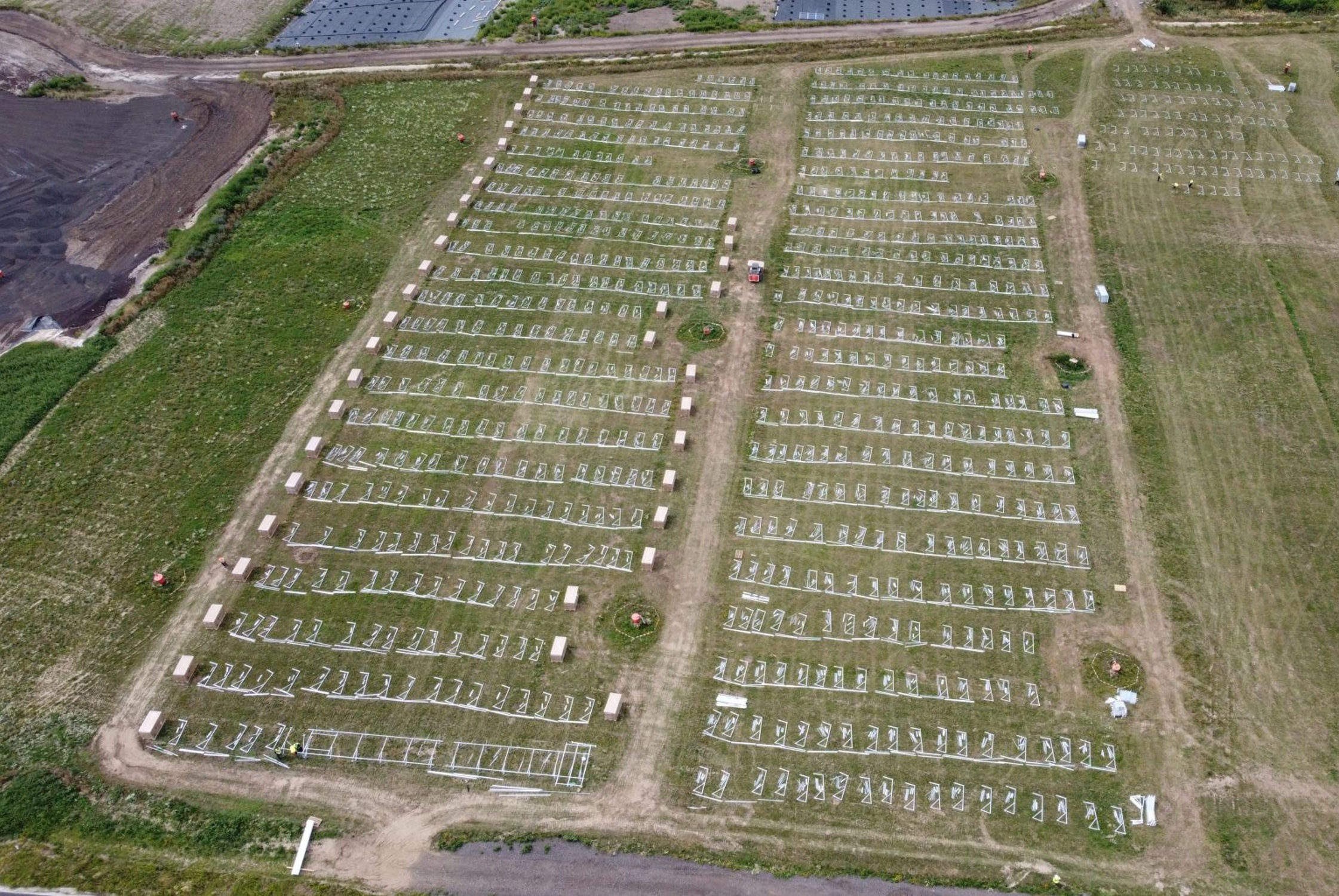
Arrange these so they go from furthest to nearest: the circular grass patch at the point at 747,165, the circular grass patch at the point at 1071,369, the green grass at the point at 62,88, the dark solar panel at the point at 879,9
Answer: the dark solar panel at the point at 879,9, the green grass at the point at 62,88, the circular grass patch at the point at 747,165, the circular grass patch at the point at 1071,369

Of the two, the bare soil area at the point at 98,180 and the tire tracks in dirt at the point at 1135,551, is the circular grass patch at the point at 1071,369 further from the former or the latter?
the bare soil area at the point at 98,180

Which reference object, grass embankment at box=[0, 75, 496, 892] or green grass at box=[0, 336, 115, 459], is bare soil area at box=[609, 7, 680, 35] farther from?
green grass at box=[0, 336, 115, 459]

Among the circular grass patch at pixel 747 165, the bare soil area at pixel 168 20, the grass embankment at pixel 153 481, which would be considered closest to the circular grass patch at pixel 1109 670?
the grass embankment at pixel 153 481

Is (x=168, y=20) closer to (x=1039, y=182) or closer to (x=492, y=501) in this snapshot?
(x=492, y=501)

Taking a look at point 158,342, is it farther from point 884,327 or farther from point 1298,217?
point 1298,217

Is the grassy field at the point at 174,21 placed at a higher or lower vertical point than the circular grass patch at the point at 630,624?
higher

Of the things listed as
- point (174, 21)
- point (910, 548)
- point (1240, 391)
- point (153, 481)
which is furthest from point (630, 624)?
point (174, 21)

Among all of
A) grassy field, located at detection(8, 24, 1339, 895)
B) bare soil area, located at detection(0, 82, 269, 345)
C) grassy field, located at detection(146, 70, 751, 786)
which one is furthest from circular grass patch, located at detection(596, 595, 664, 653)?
bare soil area, located at detection(0, 82, 269, 345)
